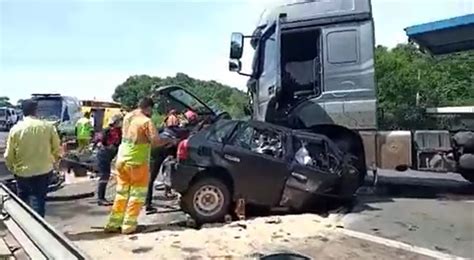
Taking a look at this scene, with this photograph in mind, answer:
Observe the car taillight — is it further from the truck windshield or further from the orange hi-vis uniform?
the truck windshield

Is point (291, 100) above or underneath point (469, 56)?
underneath

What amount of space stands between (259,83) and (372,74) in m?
1.97

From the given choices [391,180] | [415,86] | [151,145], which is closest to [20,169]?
[151,145]

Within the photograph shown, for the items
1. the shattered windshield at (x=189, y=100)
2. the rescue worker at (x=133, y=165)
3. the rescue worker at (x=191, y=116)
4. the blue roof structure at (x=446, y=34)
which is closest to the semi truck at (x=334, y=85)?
the shattered windshield at (x=189, y=100)

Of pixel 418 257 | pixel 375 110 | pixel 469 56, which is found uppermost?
pixel 469 56

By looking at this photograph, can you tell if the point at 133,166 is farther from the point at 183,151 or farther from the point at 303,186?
the point at 303,186

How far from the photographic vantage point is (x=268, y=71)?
10.5m

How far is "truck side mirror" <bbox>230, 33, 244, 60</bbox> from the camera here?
35.7 feet

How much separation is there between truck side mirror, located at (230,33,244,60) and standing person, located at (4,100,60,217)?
175 inches

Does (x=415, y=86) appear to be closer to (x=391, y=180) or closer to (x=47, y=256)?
(x=391, y=180)

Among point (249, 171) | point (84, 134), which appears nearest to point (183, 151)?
point (249, 171)

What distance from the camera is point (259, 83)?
1087 cm

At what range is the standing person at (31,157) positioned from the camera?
279 inches

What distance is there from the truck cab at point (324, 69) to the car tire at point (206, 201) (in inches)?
88.9
